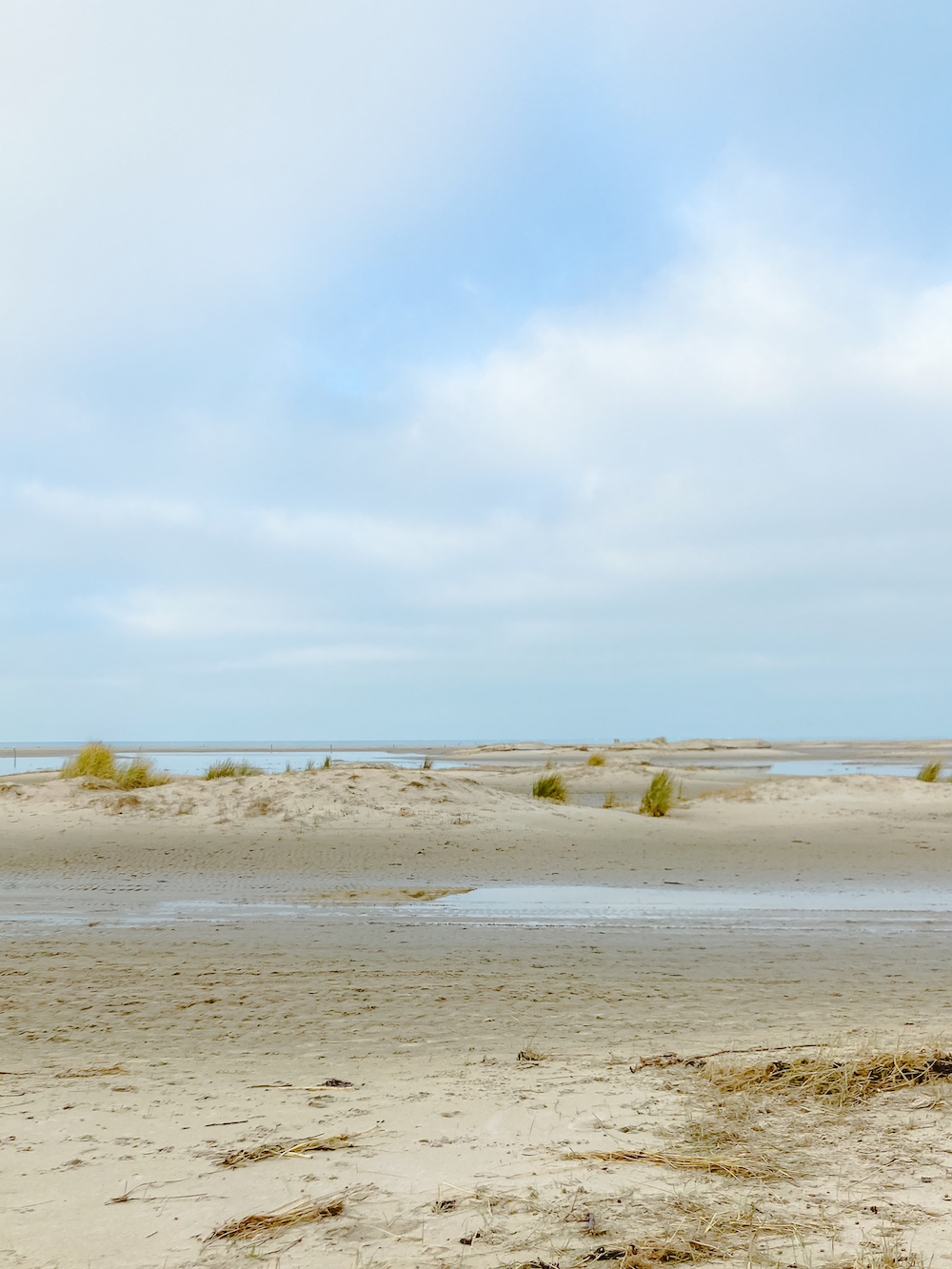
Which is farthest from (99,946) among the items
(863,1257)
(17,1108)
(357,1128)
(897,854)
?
(897,854)

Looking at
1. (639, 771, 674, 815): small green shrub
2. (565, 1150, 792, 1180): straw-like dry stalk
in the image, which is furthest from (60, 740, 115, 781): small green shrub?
(565, 1150, 792, 1180): straw-like dry stalk

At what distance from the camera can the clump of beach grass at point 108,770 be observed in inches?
868

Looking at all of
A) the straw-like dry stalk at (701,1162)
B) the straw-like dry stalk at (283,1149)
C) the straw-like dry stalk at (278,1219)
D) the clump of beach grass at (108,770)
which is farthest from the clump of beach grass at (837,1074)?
the clump of beach grass at (108,770)

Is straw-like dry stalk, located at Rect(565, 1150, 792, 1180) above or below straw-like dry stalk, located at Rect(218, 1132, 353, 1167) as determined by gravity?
above

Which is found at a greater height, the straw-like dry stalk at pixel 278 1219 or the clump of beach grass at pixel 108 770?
the clump of beach grass at pixel 108 770

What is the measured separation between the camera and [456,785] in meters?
20.6

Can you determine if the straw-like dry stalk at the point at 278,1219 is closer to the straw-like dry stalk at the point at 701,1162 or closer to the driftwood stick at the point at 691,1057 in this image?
the straw-like dry stalk at the point at 701,1162

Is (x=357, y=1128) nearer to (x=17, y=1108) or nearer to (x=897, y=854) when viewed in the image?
(x=17, y=1108)

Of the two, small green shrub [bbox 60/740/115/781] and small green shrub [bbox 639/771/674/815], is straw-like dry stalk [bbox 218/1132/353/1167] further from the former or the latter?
small green shrub [bbox 60/740/115/781]

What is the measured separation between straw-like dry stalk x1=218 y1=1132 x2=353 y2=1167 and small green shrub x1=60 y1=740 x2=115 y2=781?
20.0 meters

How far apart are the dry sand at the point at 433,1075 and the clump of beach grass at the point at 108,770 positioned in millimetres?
7930

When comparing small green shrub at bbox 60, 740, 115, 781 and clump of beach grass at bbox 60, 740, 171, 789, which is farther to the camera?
small green shrub at bbox 60, 740, 115, 781

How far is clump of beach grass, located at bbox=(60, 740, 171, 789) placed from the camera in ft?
72.3

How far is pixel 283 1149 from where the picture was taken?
13.0ft
